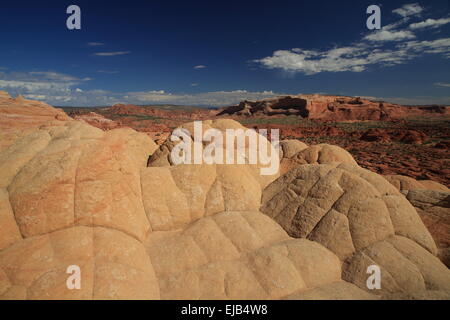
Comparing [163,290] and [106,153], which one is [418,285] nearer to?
[163,290]

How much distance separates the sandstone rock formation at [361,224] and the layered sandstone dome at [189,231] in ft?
0.09

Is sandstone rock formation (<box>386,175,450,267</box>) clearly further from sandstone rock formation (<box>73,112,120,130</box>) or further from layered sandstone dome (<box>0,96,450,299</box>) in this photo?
sandstone rock formation (<box>73,112,120,130</box>)

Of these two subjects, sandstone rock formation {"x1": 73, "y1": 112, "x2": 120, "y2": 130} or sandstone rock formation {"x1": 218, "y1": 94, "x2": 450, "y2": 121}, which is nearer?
sandstone rock formation {"x1": 73, "y1": 112, "x2": 120, "y2": 130}

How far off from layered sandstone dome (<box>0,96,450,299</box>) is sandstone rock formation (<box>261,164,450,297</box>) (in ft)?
0.09

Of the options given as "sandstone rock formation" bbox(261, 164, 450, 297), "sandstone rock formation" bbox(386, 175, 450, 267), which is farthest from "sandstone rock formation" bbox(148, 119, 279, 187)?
"sandstone rock formation" bbox(386, 175, 450, 267)

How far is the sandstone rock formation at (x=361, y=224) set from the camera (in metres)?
5.13

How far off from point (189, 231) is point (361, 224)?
14.6 feet

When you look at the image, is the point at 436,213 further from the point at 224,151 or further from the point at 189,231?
the point at 189,231

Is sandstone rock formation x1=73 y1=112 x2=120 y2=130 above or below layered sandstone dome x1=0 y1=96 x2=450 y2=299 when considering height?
above

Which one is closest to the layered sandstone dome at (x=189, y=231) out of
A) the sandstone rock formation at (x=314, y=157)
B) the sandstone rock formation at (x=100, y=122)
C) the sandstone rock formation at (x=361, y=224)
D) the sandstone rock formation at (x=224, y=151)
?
the sandstone rock formation at (x=361, y=224)

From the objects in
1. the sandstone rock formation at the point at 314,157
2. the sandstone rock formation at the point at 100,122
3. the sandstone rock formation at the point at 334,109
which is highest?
the sandstone rock formation at the point at 334,109

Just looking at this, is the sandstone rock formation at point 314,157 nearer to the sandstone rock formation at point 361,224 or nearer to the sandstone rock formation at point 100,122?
the sandstone rock formation at point 361,224

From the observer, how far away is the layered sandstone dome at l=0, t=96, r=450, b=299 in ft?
14.9
